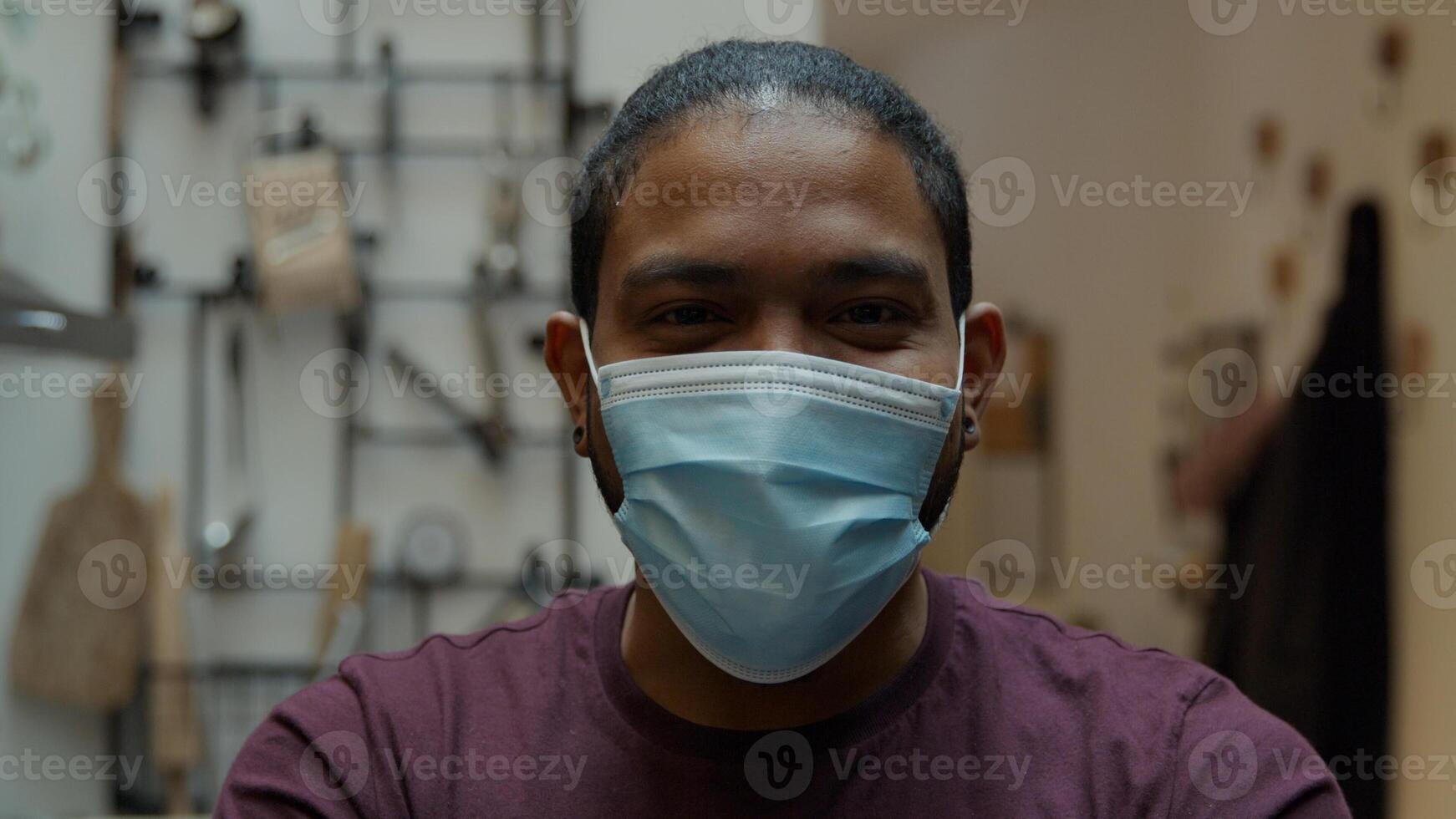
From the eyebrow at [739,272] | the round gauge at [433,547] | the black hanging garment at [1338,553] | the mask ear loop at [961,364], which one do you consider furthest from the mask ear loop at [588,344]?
the black hanging garment at [1338,553]

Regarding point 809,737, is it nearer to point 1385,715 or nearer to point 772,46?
point 772,46

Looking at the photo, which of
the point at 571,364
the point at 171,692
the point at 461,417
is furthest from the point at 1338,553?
the point at 171,692

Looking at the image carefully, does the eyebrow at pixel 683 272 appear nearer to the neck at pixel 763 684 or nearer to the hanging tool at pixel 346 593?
the neck at pixel 763 684

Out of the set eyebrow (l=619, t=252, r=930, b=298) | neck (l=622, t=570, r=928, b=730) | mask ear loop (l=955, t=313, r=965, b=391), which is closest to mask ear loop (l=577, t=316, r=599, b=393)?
mask ear loop (l=955, t=313, r=965, b=391)

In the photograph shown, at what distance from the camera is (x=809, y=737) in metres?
1.13

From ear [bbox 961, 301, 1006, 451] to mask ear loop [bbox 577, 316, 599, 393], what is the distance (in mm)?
37

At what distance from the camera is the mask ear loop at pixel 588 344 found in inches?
47.9

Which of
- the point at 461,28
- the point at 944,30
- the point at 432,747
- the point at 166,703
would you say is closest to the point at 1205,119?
the point at 944,30

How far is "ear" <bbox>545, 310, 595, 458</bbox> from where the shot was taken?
1.29m

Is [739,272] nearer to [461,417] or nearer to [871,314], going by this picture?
[871,314]

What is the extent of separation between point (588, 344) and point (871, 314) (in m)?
0.28

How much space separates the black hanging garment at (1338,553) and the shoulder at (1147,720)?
1.47 meters

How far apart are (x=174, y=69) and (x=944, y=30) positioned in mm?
3184

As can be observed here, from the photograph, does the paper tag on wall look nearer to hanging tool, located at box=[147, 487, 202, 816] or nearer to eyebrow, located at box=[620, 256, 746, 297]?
hanging tool, located at box=[147, 487, 202, 816]
